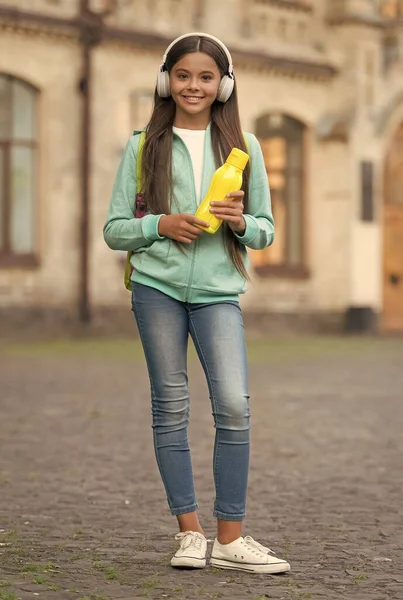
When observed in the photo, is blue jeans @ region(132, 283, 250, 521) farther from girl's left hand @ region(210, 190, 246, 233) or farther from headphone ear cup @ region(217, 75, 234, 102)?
headphone ear cup @ region(217, 75, 234, 102)

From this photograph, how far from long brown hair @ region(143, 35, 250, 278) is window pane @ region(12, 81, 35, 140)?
1790 cm

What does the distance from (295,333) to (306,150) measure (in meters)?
3.33

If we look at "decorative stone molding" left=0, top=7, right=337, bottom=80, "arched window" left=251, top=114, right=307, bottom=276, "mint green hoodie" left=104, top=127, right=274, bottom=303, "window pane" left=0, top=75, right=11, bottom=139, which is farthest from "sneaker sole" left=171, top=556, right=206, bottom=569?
"arched window" left=251, top=114, right=307, bottom=276

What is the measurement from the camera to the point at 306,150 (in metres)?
27.5

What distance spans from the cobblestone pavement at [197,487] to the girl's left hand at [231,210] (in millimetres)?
1199

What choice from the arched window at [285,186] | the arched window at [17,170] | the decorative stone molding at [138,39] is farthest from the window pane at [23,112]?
the arched window at [285,186]

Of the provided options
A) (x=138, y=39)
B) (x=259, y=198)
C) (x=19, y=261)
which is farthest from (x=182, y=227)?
(x=138, y=39)

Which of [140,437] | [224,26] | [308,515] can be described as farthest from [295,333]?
[308,515]

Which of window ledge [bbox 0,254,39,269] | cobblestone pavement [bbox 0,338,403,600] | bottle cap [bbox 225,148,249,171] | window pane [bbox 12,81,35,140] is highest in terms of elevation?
window pane [bbox 12,81,35,140]

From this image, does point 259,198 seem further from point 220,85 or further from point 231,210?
point 220,85

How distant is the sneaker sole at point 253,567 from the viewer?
5.25 meters

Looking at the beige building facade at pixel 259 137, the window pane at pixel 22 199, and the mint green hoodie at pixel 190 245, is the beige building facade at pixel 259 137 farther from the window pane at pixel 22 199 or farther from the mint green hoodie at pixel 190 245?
the mint green hoodie at pixel 190 245

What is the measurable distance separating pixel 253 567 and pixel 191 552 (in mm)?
218

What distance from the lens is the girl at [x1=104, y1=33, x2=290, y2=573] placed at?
17.3 ft
